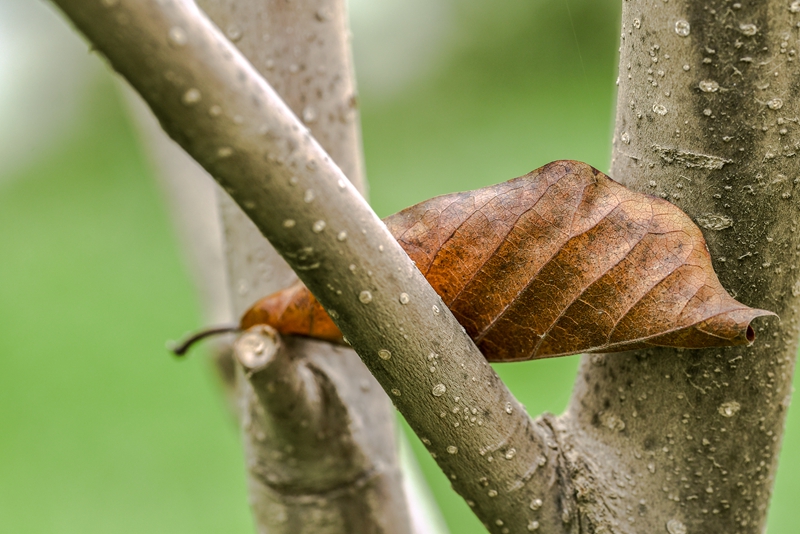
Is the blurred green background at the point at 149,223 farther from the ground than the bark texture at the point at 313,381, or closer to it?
closer to it

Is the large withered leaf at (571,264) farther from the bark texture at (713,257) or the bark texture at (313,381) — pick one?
the bark texture at (313,381)

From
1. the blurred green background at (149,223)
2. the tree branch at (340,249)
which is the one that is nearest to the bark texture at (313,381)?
the tree branch at (340,249)

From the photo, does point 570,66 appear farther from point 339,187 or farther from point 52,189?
point 339,187

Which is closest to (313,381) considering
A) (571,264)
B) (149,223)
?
(571,264)

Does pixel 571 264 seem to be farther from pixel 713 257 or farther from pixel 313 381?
pixel 313 381

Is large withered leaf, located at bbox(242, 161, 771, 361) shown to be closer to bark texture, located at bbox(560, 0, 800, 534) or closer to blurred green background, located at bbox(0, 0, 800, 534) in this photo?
bark texture, located at bbox(560, 0, 800, 534)

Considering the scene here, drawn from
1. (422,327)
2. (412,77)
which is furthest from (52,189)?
(422,327)

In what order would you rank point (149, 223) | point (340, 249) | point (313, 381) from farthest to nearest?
point (149, 223) → point (313, 381) → point (340, 249)
